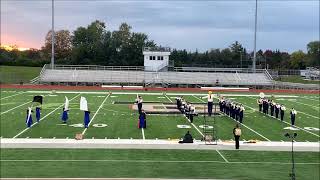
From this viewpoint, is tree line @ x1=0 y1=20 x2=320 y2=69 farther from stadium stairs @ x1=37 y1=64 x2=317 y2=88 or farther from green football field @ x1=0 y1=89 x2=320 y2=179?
green football field @ x1=0 y1=89 x2=320 y2=179

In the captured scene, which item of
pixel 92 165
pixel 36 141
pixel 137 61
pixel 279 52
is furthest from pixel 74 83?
pixel 279 52

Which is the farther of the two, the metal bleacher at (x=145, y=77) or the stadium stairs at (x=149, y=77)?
the metal bleacher at (x=145, y=77)

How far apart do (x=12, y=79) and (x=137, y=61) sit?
25498 millimetres

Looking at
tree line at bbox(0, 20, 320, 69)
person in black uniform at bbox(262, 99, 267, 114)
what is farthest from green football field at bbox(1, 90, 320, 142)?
tree line at bbox(0, 20, 320, 69)

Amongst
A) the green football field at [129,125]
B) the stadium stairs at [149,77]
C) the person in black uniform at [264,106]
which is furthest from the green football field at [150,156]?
the stadium stairs at [149,77]

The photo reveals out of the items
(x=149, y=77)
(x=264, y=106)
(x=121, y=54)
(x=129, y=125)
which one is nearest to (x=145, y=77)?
(x=149, y=77)

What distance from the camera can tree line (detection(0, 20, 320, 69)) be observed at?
78.7 m

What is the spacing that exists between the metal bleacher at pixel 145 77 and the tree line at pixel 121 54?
48.1ft

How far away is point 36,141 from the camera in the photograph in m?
17.1

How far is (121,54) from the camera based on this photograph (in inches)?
3081

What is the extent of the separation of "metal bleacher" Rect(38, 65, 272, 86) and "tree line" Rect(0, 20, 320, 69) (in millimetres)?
14656

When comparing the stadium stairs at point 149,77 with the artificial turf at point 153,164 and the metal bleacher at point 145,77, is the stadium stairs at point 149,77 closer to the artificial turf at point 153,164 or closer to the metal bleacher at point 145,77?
the metal bleacher at point 145,77

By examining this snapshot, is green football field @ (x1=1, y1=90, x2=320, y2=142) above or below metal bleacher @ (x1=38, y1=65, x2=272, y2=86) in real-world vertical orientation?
below

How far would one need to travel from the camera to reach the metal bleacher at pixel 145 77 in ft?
186
